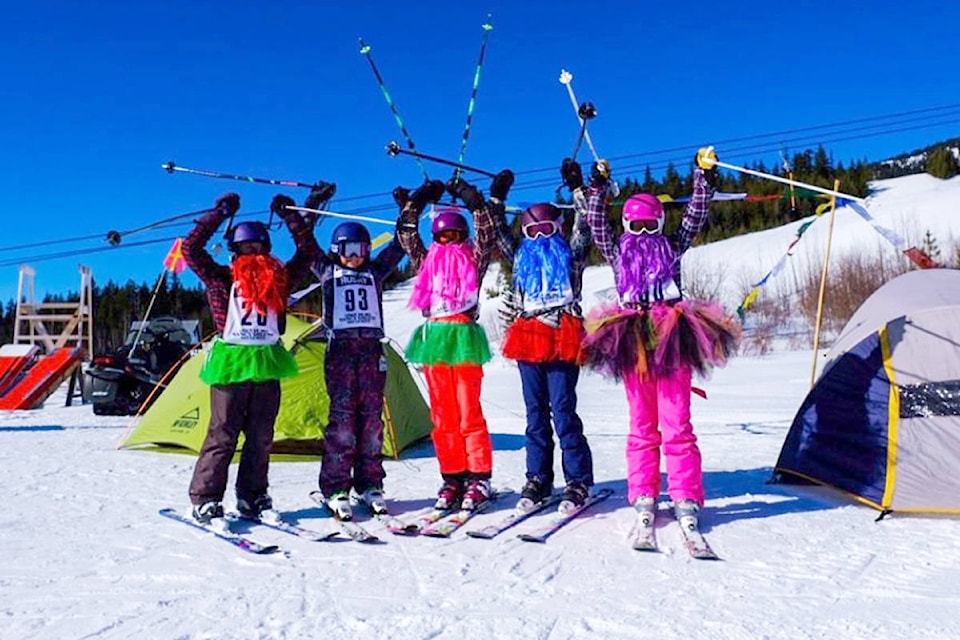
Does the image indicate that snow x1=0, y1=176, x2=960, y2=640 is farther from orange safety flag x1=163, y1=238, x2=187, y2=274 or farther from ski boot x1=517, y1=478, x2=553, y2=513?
orange safety flag x1=163, y1=238, x2=187, y2=274

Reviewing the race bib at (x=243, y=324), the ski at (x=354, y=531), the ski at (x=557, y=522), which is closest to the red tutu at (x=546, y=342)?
the ski at (x=557, y=522)

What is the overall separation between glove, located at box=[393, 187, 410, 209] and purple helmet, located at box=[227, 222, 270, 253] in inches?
34.8

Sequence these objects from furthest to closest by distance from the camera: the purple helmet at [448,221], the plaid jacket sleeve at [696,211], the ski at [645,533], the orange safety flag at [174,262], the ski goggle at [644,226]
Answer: the orange safety flag at [174,262], the purple helmet at [448,221], the ski goggle at [644,226], the plaid jacket sleeve at [696,211], the ski at [645,533]

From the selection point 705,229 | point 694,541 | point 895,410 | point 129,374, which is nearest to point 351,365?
point 694,541

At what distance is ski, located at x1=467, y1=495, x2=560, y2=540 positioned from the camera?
406cm

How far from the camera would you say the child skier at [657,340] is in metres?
4.23

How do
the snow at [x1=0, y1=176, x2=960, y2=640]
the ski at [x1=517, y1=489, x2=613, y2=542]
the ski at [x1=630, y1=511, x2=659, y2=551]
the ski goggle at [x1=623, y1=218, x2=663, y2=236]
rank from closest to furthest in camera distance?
the snow at [x1=0, y1=176, x2=960, y2=640], the ski at [x1=630, y1=511, x2=659, y2=551], the ski at [x1=517, y1=489, x2=613, y2=542], the ski goggle at [x1=623, y1=218, x2=663, y2=236]

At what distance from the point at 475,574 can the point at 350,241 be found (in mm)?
2326

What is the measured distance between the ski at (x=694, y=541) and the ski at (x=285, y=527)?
73.1 inches

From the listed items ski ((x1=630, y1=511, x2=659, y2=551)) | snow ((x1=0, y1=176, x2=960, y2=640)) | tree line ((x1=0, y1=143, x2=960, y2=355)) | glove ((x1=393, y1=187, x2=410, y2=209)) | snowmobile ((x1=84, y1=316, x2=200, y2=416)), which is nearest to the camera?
snow ((x1=0, y1=176, x2=960, y2=640))

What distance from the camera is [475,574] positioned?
3455mm

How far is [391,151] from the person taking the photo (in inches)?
208

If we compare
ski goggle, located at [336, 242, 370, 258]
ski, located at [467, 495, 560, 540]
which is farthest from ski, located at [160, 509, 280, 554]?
ski goggle, located at [336, 242, 370, 258]

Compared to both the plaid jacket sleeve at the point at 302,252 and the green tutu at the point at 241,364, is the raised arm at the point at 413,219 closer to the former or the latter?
the plaid jacket sleeve at the point at 302,252
